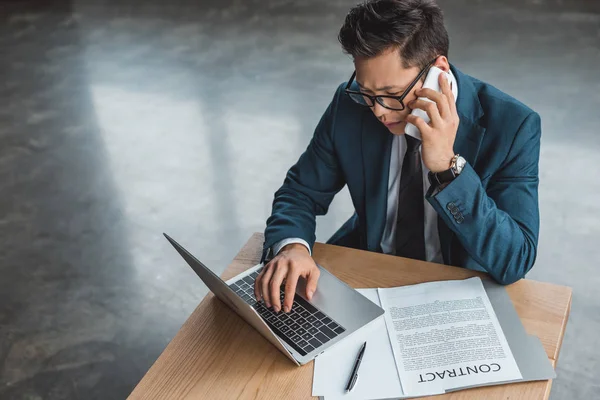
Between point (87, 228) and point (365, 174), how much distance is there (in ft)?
6.41

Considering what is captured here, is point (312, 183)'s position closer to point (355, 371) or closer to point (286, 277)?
point (286, 277)

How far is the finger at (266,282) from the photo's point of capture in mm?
1476

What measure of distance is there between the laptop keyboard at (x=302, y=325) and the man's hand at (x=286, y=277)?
0.02 m

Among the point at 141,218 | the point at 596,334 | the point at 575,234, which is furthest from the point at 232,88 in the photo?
the point at 596,334

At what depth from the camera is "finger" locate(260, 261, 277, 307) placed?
1.48m

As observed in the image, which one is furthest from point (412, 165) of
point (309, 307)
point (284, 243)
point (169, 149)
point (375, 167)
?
point (169, 149)

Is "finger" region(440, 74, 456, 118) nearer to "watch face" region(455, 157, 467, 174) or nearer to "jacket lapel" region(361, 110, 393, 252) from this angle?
"watch face" region(455, 157, 467, 174)

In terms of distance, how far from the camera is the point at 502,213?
151 centimetres

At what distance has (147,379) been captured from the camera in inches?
53.1

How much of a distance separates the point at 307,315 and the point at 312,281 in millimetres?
89

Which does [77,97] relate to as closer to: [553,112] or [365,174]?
[553,112]

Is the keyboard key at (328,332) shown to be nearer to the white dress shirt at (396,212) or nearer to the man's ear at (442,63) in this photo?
the white dress shirt at (396,212)

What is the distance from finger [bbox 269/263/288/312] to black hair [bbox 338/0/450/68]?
0.49 metres

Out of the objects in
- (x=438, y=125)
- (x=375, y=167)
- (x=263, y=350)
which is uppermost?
(x=438, y=125)
